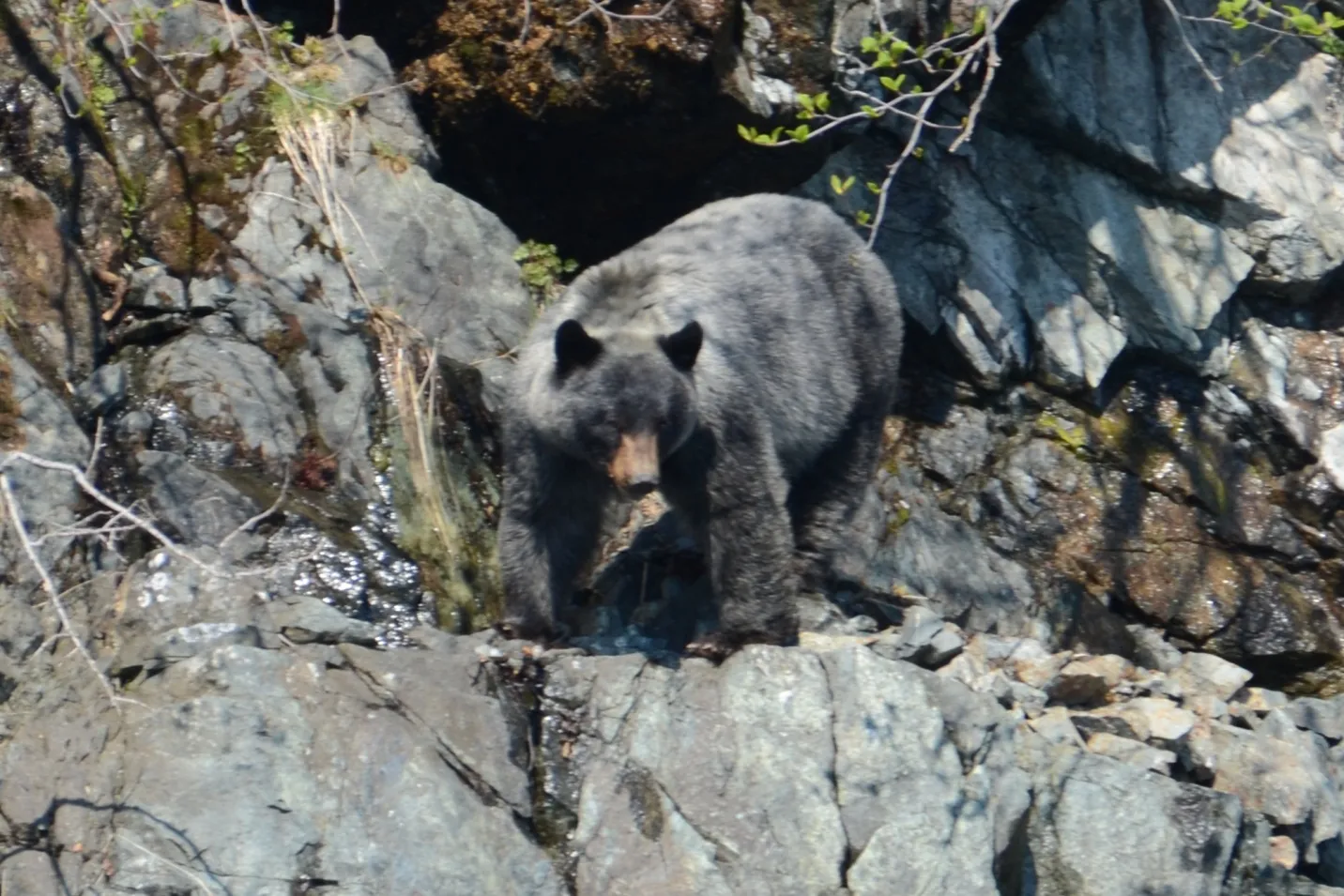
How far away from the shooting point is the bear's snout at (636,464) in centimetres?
696

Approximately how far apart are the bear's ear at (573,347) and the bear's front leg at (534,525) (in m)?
0.45

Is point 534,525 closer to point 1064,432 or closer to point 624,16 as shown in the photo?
point 624,16

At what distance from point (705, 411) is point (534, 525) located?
36.8 inches

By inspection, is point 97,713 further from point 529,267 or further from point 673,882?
point 529,267

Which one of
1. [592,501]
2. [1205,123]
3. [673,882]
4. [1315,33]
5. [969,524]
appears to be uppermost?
[1315,33]

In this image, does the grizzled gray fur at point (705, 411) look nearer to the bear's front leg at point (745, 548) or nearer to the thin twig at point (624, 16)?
the bear's front leg at point (745, 548)

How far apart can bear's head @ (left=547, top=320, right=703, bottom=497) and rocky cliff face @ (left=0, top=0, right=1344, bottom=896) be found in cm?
91

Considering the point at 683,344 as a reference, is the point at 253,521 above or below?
below

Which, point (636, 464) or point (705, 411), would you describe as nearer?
point (636, 464)

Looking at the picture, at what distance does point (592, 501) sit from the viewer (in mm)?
7770

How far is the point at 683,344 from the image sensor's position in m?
7.23

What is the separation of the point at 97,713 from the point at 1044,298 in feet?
23.3

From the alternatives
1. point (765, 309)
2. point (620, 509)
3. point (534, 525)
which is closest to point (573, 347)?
point (534, 525)

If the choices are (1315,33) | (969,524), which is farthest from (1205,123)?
(1315,33)
